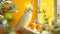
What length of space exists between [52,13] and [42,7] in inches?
7.3

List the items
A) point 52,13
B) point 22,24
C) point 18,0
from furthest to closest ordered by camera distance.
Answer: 1. point 52,13
2. point 18,0
3. point 22,24

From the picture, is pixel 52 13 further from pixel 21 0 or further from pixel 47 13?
pixel 21 0

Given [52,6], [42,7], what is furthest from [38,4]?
[52,6]

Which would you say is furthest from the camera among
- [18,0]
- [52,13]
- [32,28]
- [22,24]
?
[52,13]

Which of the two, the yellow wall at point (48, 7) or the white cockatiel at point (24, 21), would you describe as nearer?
the white cockatiel at point (24, 21)

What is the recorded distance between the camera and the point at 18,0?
5.39ft

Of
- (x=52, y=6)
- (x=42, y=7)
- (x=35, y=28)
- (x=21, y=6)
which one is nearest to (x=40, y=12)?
(x=42, y=7)

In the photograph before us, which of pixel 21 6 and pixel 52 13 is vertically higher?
pixel 21 6

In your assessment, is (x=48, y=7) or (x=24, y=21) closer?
(x=24, y=21)

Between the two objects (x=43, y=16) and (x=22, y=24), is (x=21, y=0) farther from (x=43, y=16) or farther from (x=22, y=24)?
(x=22, y=24)

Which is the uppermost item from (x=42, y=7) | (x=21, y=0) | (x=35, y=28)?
(x=21, y=0)

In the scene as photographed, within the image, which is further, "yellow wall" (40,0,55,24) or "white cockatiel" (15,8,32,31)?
"yellow wall" (40,0,55,24)

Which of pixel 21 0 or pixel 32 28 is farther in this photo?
pixel 21 0

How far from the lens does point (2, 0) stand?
1.32 meters
